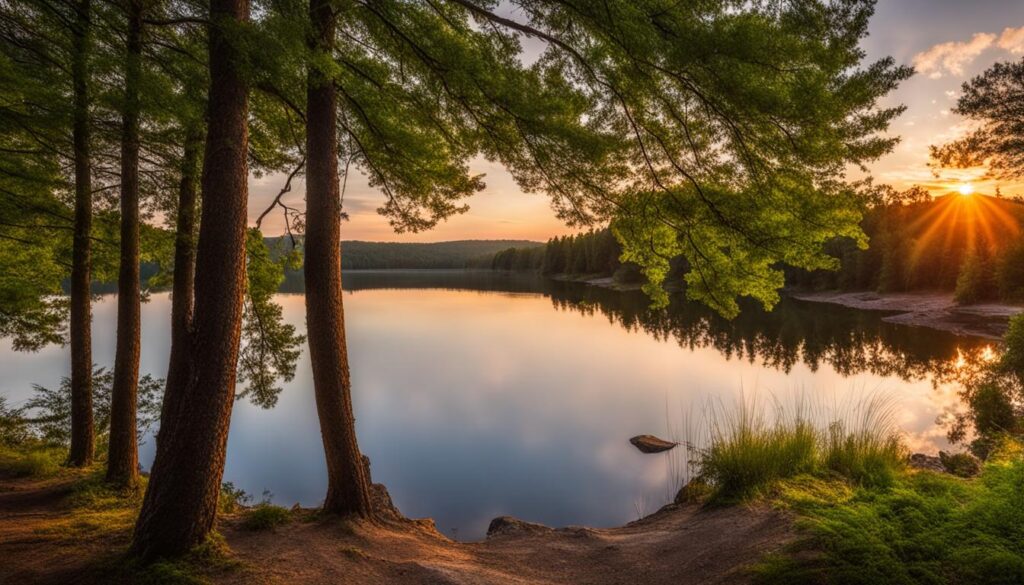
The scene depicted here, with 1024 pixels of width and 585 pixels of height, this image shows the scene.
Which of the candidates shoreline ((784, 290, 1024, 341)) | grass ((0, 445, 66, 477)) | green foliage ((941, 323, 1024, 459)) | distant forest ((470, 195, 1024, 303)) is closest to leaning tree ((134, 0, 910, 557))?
grass ((0, 445, 66, 477))

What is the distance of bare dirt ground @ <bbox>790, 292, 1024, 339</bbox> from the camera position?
28.8 m

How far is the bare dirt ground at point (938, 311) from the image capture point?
2877cm

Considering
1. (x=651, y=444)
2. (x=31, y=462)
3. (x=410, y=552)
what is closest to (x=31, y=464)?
(x=31, y=462)

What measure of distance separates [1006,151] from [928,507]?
12.3 m

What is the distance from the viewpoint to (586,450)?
13812 millimetres

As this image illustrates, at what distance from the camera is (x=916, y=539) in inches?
125

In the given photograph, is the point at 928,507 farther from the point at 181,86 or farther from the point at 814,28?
the point at 181,86

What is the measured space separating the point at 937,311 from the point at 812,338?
54.5 ft

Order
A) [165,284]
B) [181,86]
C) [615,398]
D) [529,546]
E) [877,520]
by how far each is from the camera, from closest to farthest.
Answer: [877,520] < [181,86] < [529,546] < [165,284] < [615,398]

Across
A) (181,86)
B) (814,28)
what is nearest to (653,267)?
(814,28)

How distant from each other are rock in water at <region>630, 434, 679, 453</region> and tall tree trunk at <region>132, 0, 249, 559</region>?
38.4 feet

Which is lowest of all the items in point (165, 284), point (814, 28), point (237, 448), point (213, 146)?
point (237, 448)

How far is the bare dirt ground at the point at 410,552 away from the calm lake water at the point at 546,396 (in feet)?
10.7

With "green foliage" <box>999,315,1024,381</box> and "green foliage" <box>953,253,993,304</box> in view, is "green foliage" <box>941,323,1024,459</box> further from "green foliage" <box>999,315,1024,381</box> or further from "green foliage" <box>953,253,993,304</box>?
"green foliage" <box>953,253,993,304</box>
